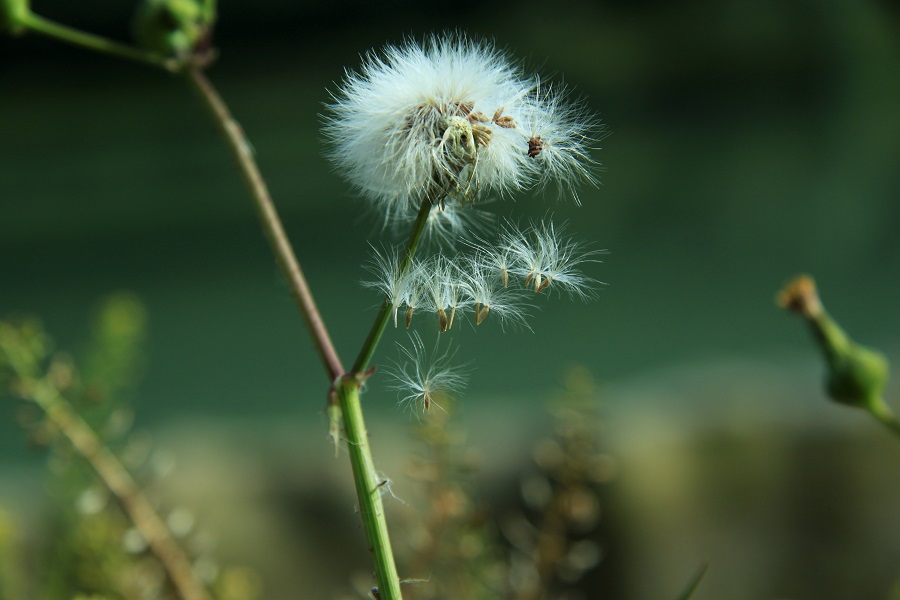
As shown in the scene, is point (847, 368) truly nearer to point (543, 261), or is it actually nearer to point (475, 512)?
point (543, 261)

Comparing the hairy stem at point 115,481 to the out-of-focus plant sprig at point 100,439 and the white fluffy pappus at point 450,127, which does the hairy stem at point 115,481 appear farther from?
the white fluffy pappus at point 450,127

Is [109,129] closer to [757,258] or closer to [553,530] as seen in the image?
[757,258]

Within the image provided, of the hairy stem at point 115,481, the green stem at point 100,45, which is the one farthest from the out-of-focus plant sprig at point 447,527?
the green stem at point 100,45

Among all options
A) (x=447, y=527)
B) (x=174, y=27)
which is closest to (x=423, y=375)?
(x=174, y=27)

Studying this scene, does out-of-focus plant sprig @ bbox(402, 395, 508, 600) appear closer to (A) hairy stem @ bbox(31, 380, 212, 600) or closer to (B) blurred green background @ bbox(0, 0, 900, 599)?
(A) hairy stem @ bbox(31, 380, 212, 600)

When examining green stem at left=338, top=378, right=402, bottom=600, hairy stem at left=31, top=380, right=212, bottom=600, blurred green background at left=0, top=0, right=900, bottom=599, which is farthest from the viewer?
blurred green background at left=0, top=0, right=900, bottom=599

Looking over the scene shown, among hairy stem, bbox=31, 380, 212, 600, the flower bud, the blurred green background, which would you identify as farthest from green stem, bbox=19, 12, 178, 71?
the blurred green background
